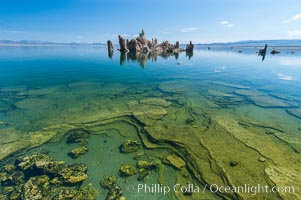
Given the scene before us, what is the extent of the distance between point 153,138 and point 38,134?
725 centimetres

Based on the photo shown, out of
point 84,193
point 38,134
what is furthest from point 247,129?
point 38,134

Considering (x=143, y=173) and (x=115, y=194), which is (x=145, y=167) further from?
(x=115, y=194)

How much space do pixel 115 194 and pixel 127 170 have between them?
4.24ft

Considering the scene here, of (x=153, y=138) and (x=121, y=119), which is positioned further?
(x=121, y=119)

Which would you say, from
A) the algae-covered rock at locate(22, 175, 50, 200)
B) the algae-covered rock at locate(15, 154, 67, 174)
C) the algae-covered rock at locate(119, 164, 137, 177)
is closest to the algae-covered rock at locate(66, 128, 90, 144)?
the algae-covered rock at locate(15, 154, 67, 174)

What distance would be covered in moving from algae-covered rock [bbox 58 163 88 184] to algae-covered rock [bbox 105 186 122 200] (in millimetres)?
1391

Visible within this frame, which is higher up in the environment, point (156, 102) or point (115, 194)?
point (156, 102)

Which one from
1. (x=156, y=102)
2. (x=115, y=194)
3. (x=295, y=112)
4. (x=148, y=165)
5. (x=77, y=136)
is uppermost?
(x=156, y=102)

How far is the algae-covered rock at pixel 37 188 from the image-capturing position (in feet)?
21.3

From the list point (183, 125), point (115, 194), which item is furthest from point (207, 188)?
point (183, 125)

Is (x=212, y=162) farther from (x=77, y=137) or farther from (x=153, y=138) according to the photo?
(x=77, y=137)

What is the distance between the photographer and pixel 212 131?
11344mm

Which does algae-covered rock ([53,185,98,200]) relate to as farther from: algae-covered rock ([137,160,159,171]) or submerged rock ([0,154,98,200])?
algae-covered rock ([137,160,159,171])

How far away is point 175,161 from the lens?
863 cm
